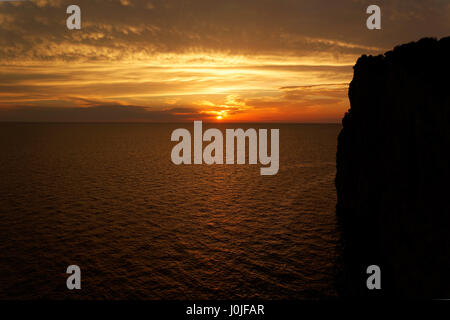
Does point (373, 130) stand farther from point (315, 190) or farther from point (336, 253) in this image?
point (315, 190)

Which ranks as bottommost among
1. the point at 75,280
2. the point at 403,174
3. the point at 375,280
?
the point at 375,280

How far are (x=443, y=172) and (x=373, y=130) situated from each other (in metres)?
14.3

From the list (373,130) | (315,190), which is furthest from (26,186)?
(373,130)

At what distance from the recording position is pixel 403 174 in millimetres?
23391

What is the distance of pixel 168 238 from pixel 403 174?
2688cm

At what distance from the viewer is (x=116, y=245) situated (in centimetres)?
3278

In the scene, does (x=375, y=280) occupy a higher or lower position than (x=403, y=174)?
lower

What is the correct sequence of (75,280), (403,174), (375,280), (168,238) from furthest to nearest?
(168,238) < (375,280) < (75,280) < (403,174)

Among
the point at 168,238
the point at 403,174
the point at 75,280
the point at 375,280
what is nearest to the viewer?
the point at 403,174

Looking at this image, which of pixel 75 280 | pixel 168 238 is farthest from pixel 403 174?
pixel 75 280

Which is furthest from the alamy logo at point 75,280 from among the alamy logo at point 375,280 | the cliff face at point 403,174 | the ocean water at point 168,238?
the alamy logo at point 375,280

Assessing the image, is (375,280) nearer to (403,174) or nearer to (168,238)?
(403,174)

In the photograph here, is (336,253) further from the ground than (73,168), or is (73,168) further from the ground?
(73,168)
